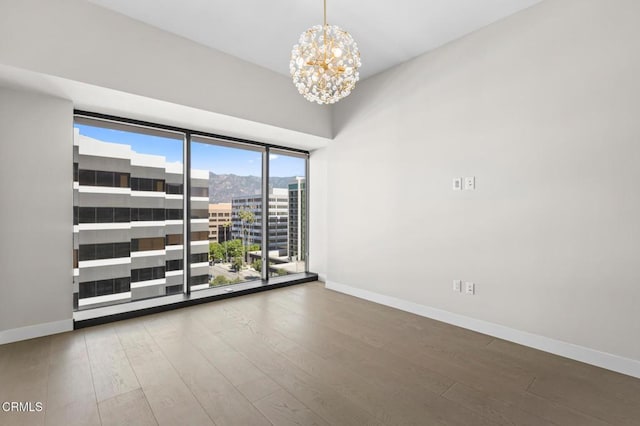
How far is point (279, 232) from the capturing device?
4.91 m

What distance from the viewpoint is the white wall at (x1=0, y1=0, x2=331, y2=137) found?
2328 millimetres

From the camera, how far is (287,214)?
5.05 m

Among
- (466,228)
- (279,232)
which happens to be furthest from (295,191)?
(466,228)

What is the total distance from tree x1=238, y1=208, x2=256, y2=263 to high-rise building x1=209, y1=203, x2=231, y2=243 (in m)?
0.20

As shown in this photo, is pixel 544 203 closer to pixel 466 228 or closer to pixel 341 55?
pixel 466 228

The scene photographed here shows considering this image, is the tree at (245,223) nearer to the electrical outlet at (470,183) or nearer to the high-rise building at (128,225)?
the high-rise building at (128,225)

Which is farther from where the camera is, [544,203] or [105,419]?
[544,203]

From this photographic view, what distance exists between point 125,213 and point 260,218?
182cm

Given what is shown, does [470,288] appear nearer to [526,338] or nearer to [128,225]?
[526,338]

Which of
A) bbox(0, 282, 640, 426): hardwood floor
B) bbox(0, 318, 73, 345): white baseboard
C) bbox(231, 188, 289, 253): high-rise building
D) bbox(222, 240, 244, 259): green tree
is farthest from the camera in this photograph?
bbox(231, 188, 289, 253): high-rise building

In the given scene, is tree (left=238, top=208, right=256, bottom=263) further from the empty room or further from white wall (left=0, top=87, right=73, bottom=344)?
white wall (left=0, top=87, right=73, bottom=344)

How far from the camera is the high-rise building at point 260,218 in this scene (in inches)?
173

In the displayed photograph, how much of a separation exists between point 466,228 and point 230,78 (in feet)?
10.4

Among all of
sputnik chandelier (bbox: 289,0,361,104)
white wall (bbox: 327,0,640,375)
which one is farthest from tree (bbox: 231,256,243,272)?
sputnik chandelier (bbox: 289,0,361,104)
